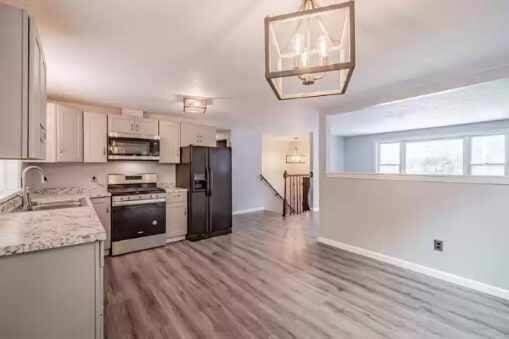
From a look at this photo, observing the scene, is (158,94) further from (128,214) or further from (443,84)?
(443,84)

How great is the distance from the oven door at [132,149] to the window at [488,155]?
6654 millimetres

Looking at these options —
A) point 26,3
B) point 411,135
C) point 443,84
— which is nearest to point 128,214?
point 26,3

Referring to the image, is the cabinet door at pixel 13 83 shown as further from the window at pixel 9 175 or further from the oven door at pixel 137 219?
the oven door at pixel 137 219

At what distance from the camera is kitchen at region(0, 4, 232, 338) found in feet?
4.15

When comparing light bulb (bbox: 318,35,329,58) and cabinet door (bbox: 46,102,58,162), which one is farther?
cabinet door (bbox: 46,102,58,162)

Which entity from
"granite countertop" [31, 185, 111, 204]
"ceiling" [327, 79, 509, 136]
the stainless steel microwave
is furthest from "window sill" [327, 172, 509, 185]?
"granite countertop" [31, 185, 111, 204]

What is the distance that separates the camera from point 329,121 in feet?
14.4

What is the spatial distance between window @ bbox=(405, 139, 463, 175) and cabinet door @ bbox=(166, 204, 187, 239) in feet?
17.9

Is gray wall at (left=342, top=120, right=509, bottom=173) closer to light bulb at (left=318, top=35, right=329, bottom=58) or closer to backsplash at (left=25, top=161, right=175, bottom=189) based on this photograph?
backsplash at (left=25, top=161, right=175, bottom=189)

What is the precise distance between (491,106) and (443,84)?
1.99 meters

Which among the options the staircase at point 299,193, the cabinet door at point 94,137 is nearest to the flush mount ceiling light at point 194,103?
the cabinet door at point 94,137

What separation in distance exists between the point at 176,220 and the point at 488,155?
21.9ft

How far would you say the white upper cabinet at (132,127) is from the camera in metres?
4.07

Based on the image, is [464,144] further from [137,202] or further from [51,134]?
[51,134]
